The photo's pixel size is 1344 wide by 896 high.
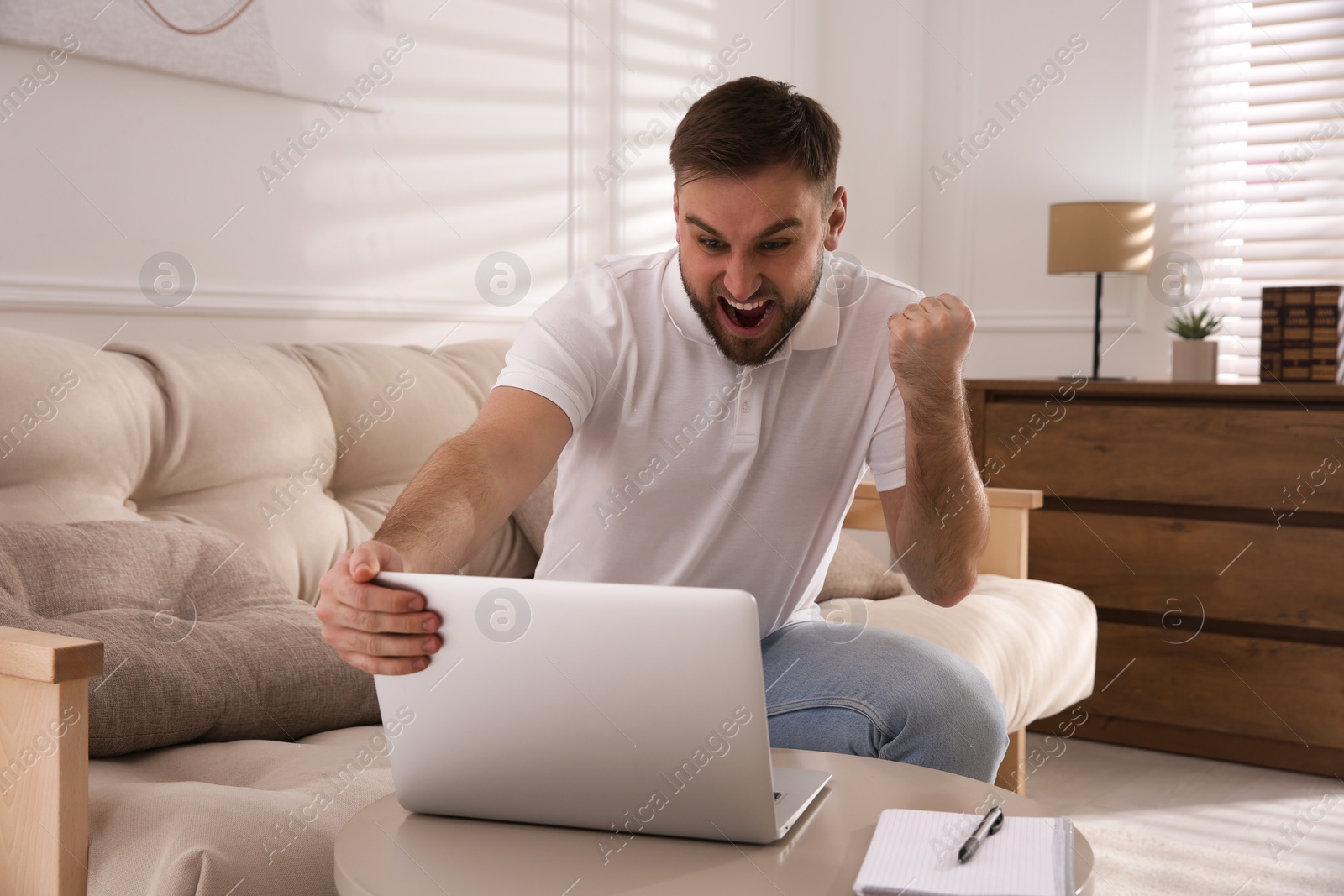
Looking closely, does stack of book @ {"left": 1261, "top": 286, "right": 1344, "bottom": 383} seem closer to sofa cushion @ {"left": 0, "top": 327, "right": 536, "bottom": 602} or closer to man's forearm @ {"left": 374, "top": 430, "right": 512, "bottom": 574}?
sofa cushion @ {"left": 0, "top": 327, "right": 536, "bottom": 602}

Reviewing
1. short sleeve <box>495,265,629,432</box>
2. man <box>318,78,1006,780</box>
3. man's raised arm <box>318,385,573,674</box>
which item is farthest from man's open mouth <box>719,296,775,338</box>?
man's raised arm <box>318,385,573,674</box>

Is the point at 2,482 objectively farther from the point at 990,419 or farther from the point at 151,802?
the point at 990,419

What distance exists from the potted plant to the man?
5.29ft

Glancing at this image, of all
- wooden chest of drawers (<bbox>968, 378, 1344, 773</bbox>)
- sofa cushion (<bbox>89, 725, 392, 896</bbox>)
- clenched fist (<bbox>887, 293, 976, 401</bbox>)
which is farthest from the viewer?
wooden chest of drawers (<bbox>968, 378, 1344, 773</bbox>)

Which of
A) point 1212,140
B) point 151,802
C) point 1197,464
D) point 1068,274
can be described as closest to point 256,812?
point 151,802

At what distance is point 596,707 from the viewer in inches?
32.7

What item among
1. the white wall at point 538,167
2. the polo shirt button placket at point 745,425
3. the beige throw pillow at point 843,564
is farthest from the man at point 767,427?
the white wall at point 538,167

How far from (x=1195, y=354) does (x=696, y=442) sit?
1.93 metres

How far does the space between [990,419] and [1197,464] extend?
1.67 ft

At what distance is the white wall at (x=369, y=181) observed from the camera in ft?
5.96

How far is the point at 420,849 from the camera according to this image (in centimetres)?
88

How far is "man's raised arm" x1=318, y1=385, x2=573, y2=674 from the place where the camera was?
82cm

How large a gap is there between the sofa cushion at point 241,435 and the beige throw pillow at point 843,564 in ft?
0.12

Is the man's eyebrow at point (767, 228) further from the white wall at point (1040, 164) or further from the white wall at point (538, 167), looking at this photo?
the white wall at point (1040, 164)
